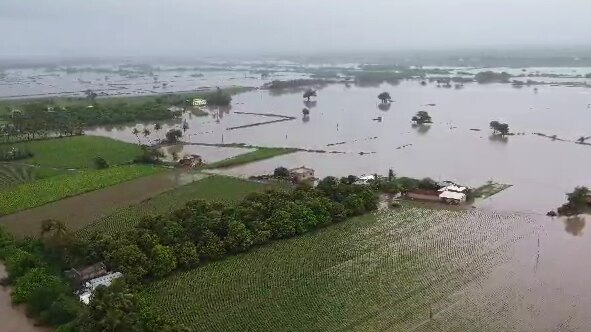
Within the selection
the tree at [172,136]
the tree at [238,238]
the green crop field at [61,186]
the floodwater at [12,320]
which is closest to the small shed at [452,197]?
the tree at [238,238]

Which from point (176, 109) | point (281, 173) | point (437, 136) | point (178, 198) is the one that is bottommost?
point (178, 198)

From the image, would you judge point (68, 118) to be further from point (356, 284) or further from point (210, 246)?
point (356, 284)

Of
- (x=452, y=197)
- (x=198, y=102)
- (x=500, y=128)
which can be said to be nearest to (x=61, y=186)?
(x=452, y=197)

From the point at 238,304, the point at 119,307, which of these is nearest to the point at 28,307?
the point at 119,307

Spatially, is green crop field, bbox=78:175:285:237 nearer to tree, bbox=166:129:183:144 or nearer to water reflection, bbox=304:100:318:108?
tree, bbox=166:129:183:144

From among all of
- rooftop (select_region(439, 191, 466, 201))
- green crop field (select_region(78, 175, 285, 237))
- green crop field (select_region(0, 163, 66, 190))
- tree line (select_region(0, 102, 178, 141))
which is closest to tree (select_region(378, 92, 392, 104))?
tree line (select_region(0, 102, 178, 141))

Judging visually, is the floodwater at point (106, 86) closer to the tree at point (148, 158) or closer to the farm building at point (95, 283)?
the tree at point (148, 158)
